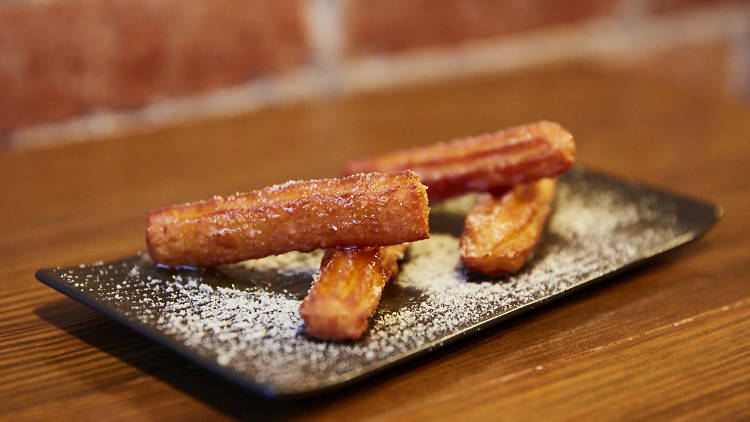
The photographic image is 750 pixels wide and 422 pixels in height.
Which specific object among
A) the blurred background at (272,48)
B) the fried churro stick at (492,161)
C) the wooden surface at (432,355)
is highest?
the blurred background at (272,48)

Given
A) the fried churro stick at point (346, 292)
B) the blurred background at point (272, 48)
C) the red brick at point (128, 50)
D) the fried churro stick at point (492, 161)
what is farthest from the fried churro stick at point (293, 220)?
the red brick at point (128, 50)

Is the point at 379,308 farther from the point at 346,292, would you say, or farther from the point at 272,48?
the point at 272,48

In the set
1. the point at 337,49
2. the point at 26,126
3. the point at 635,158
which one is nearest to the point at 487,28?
the point at 337,49

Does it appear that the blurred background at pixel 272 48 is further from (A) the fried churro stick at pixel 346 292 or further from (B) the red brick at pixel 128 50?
(A) the fried churro stick at pixel 346 292

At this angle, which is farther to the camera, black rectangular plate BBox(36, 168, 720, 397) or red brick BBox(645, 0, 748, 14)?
red brick BBox(645, 0, 748, 14)

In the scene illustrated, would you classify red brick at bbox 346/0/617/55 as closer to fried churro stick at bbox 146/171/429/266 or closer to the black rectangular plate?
the black rectangular plate

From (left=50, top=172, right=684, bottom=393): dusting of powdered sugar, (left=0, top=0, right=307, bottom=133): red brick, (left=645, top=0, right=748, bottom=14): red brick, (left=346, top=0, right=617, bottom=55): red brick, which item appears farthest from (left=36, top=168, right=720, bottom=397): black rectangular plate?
(left=645, top=0, right=748, bottom=14): red brick

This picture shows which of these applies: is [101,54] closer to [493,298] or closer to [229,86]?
[229,86]
